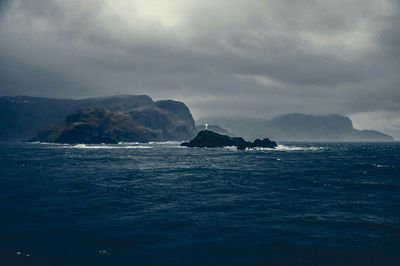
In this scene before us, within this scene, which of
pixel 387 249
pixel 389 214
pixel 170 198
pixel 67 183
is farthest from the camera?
pixel 67 183

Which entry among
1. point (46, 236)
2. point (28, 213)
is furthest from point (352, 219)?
point (28, 213)

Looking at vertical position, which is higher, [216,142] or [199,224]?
[216,142]

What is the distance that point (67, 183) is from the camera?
46906 mm

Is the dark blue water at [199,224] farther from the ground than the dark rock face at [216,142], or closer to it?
closer to it

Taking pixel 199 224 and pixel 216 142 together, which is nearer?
pixel 199 224

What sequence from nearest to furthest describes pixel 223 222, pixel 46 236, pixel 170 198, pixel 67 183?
pixel 46 236
pixel 223 222
pixel 170 198
pixel 67 183

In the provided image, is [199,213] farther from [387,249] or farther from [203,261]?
[387,249]

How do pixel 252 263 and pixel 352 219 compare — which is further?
pixel 352 219

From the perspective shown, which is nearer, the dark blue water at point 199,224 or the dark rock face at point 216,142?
the dark blue water at point 199,224

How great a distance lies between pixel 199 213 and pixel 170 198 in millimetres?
7836

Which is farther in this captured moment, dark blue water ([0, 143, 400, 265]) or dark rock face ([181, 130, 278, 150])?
dark rock face ([181, 130, 278, 150])

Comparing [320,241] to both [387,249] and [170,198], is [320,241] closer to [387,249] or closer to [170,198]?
[387,249]

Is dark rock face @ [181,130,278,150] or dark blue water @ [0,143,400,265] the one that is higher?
dark rock face @ [181,130,278,150]

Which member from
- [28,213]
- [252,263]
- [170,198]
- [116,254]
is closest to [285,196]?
[170,198]
